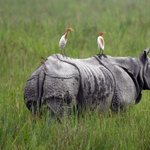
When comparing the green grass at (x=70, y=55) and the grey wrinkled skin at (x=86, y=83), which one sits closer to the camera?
the green grass at (x=70, y=55)

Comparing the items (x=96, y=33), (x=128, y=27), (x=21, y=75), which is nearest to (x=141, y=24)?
(x=128, y=27)

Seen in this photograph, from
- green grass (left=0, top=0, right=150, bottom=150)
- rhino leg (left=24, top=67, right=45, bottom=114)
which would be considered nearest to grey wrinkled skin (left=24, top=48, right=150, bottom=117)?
rhino leg (left=24, top=67, right=45, bottom=114)

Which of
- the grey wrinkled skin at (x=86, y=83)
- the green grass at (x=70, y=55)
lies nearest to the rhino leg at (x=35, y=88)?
the grey wrinkled skin at (x=86, y=83)

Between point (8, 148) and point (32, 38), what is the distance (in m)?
4.61

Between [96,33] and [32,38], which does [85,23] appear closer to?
[96,33]

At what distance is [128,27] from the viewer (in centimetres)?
780

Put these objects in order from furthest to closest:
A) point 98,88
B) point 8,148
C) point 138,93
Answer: point 138,93, point 98,88, point 8,148

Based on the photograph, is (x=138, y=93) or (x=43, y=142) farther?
(x=138, y=93)

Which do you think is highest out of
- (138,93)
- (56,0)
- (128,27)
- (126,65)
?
(56,0)

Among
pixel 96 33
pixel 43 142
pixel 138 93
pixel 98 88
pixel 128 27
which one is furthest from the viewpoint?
pixel 128 27

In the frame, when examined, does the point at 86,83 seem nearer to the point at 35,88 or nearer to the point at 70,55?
the point at 35,88

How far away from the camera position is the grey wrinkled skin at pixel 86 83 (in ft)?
8.89

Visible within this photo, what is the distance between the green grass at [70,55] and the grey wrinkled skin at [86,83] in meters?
0.15

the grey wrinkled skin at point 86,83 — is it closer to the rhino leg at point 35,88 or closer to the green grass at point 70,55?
the rhino leg at point 35,88
